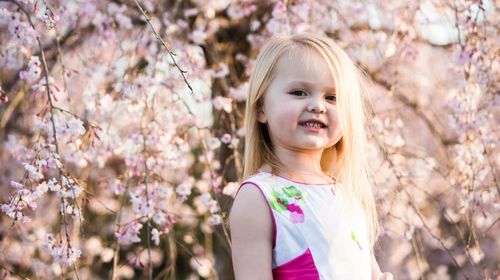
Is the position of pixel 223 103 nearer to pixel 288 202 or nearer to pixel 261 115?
pixel 261 115

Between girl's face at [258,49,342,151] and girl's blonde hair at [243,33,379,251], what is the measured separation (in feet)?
0.06

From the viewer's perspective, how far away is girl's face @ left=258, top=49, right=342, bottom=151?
179 centimetres

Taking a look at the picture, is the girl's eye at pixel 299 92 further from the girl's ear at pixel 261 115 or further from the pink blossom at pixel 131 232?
the pink blossom at pixel 131 232

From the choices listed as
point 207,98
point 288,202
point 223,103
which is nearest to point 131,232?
point 223,103

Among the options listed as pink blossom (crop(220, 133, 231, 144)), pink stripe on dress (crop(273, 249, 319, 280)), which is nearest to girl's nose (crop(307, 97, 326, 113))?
pink stripe on dress (crop(273, 249, 319, 280))

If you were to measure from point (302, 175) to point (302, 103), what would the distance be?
0.56ft

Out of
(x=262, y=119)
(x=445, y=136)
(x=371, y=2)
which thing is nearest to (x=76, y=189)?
(x=262, y=119)

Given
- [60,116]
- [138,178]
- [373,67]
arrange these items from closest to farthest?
[60,116]
[138,178]
[373,67]

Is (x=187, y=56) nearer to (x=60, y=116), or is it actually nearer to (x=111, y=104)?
(x=111, y=104)

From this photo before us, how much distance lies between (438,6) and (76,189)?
220 cm

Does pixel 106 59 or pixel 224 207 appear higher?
pixel 106 59

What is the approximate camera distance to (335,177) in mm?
2002

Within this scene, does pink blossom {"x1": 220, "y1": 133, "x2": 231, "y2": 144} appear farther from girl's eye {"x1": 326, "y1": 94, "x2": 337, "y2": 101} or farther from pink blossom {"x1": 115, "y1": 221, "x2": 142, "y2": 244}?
girl's eye {"x1": 326, "y1": 94, "x2": 337, "y2": 101}

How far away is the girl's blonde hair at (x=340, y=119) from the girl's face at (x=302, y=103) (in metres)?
0.02
